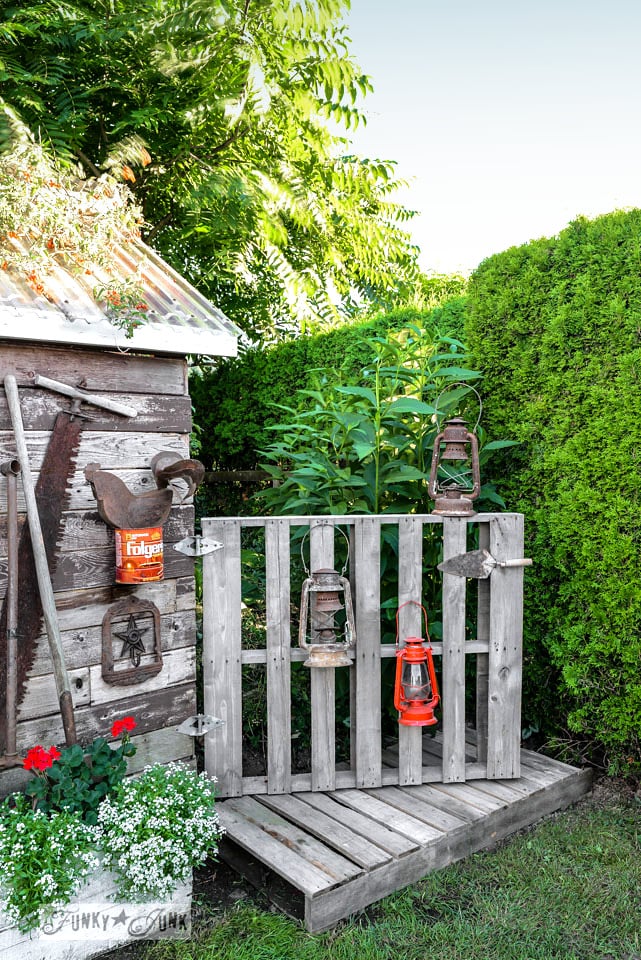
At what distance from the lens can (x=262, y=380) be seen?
264 inches

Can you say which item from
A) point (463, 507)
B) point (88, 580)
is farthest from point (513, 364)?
point (88, 580)

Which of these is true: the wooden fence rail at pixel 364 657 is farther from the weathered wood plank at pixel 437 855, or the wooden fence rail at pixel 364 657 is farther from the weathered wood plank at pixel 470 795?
the weathered wood plank at pixel 437 855

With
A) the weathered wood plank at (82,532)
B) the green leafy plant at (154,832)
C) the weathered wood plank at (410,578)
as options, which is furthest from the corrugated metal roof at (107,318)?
the green leafy plant at (154,832)

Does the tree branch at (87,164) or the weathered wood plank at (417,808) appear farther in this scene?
the tree branch at (87,164)

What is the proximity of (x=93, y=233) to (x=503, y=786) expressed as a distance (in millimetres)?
2994

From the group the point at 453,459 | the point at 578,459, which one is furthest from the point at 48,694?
the point at 578,459

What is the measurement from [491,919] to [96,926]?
134cm

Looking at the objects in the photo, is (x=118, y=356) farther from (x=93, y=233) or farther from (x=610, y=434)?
(x=610, y=434)

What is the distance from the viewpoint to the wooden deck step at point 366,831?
7.57ft

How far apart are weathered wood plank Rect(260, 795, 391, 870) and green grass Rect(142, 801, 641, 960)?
0.16m

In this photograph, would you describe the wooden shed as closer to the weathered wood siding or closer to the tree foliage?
the weathered wood siding

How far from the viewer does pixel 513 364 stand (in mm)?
3443

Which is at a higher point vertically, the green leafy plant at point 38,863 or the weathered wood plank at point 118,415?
the weathered wood plank at point 118,415

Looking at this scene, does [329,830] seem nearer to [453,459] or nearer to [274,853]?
[274,853]
